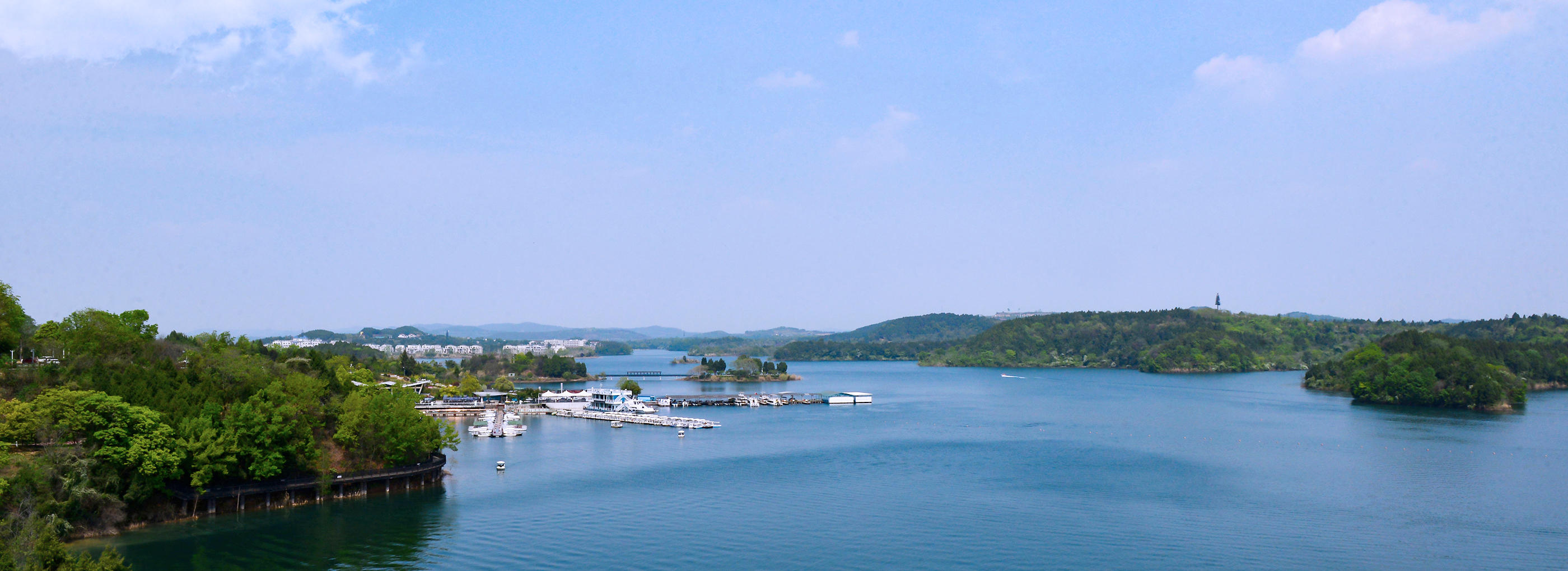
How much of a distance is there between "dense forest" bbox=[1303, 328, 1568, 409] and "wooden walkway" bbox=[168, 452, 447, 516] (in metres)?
67.3

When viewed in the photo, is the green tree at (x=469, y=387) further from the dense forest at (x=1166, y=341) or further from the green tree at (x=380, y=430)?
the dense forest at (x=1166, y=341)

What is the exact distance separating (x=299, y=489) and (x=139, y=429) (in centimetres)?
471

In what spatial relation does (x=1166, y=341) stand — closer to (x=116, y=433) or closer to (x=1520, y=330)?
(x=1520, y=330)

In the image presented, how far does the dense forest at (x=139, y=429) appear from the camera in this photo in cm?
2184

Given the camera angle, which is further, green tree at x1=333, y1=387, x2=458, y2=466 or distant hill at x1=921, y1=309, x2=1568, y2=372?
distant hill at x1=921, y1=309, x2=1568, y2=372

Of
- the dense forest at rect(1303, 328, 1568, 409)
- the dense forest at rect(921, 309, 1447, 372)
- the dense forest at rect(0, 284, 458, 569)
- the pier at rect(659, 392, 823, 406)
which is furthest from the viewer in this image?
the dense forest at rect(921, 309, 1447, 372)

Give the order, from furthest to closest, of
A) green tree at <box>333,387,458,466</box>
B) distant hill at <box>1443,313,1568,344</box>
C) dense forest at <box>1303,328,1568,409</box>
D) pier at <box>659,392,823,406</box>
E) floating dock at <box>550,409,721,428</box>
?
distant hill at <box>1443,313,1568,344</box>, pier at <box>659,392,823,406</box>, dense forest at <box>1303,328,1568,409</box>, floating dock at <box>550,409,721,428</box>, green tree at <box>333,387,458,466</box>

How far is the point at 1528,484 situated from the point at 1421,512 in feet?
29.0

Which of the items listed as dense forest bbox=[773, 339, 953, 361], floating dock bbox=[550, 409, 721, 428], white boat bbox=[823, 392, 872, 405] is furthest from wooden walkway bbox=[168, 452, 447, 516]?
dense forest bbox=[773, 339, 953, 361]

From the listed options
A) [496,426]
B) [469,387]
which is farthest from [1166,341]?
[496,426]

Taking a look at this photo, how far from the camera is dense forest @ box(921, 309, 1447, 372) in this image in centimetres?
12619

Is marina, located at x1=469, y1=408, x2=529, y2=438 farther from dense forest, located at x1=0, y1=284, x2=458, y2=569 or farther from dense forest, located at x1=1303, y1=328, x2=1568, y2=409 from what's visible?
dense forest, located at x1=1303, y1=328, x2=1568, y2=409

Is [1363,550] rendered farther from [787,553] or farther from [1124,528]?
[787,553]

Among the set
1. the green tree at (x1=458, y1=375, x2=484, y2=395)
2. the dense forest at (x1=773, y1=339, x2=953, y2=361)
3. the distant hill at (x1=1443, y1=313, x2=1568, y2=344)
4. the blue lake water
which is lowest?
the blue lake water
